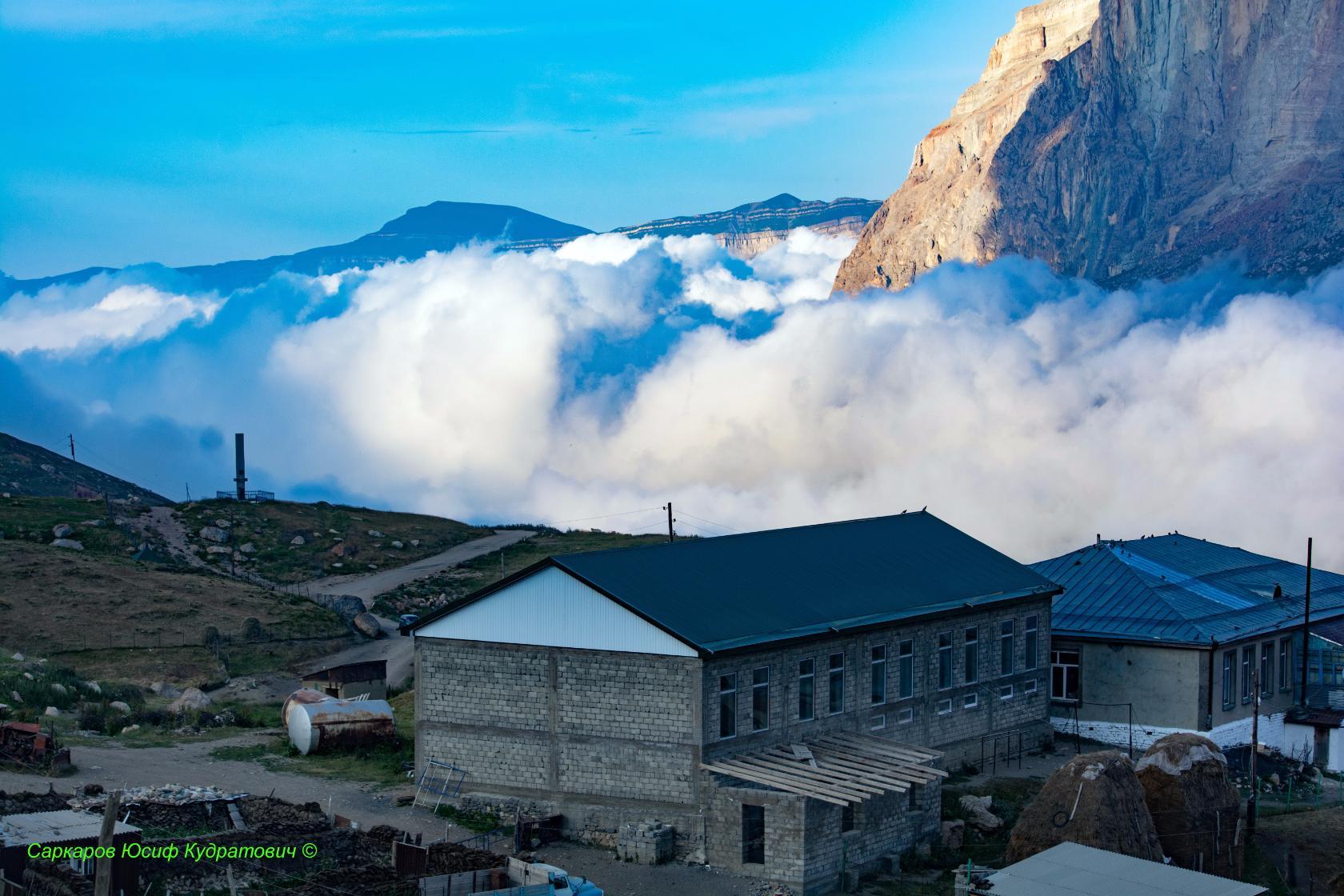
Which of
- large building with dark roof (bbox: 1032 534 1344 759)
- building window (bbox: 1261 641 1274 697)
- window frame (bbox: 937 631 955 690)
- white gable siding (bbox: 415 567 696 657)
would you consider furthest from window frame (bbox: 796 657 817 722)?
building window (bbox: 1261 641 1274 697)

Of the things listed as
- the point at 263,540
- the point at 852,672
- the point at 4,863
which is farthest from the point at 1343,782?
the point at 263,540

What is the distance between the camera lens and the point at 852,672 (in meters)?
38.0

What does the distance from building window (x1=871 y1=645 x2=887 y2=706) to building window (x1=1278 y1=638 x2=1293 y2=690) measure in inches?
731

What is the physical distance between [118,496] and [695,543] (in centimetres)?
9967

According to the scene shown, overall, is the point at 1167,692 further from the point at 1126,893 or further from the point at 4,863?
the point at 4,863

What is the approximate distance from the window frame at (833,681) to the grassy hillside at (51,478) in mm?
91099

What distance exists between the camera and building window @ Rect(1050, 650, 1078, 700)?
1893 inches

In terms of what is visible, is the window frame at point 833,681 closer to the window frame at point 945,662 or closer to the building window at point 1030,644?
the window frame at point 945,662

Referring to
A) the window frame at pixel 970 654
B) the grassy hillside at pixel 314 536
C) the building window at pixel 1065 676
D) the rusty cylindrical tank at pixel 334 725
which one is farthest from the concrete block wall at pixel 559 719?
the grassy hillside at pixel 314 536

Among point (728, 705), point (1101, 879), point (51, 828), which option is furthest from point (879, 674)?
point (51, 828)

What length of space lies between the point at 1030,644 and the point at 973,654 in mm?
3732

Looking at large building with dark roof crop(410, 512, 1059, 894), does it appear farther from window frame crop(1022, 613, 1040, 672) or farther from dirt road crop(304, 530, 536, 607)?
A: dirt road crop(304, 530, 536, 607)

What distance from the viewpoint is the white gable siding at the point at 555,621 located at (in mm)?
33875

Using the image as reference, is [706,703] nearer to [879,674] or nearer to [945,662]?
[879,674]
